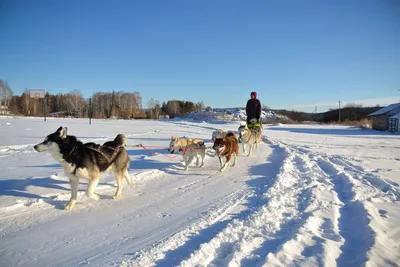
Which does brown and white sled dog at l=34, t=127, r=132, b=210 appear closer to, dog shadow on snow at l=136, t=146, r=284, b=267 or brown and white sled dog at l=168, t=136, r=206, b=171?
dog shadow on snow at l=136, t=146, r=284, b=267

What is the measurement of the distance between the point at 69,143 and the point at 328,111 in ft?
232

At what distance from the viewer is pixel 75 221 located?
3.80 metres

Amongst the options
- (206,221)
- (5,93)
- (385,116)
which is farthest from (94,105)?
(206,221)

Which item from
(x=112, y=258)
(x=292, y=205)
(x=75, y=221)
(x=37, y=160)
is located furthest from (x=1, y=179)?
(x=292, y=205)

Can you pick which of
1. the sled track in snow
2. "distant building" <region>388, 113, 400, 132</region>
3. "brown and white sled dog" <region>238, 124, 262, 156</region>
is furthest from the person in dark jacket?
"distant building" <region>388, 113, 400, 132</region>

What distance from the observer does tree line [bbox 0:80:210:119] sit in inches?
2889

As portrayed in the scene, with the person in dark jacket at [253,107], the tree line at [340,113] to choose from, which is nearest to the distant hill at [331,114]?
the tree line at [340,113]

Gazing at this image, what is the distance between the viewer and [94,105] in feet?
280

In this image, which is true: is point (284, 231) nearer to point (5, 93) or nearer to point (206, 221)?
point (206, 221)

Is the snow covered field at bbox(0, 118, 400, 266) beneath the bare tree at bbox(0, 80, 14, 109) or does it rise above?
beneath

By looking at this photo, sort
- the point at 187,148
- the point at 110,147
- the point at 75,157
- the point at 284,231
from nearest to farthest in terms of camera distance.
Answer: the point at 284,231, the point at 75,157, the point at 110,147, the point at 187,148

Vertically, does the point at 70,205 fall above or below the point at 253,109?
below

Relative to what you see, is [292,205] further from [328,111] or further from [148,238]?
[328,111]

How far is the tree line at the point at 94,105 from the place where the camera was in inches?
2889
